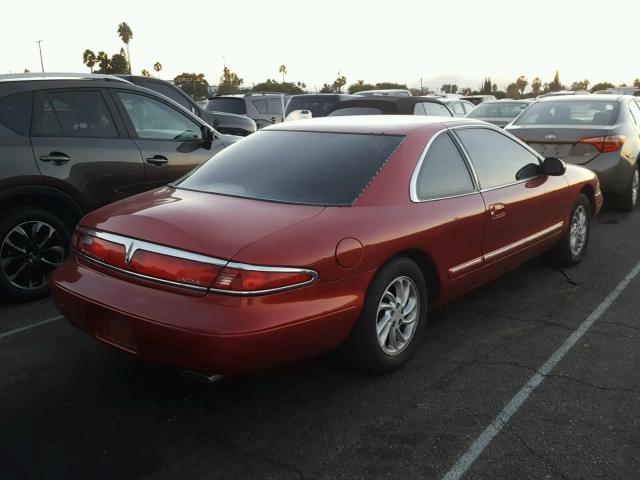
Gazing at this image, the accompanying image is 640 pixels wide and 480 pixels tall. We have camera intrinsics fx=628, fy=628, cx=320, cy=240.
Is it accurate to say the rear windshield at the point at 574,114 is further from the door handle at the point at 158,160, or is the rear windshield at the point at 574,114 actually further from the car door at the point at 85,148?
the car door at the point at 85,148

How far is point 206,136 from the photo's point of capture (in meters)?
6.25

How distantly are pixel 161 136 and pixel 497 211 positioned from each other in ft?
10.8

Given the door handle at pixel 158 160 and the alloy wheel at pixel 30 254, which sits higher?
the door handle at pixel 158 160

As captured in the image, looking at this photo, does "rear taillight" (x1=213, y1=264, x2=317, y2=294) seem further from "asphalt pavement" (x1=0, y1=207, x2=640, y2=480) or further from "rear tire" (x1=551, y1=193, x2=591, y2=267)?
"rear tire" (x1=551, y1=193, x2=591, y2=267)

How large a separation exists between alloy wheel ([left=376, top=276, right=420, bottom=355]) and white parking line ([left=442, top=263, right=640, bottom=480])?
0.70 meters

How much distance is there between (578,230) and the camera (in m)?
5.82

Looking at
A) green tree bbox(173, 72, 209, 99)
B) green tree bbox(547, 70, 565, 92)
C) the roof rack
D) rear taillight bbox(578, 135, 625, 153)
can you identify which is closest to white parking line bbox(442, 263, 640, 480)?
rear taillight bbox(578, 135, 625, 153)

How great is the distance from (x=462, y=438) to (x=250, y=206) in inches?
63.4

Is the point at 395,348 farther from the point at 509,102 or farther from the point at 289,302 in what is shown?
the point at 509,102

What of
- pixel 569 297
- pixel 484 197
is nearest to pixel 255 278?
pixel 484 197

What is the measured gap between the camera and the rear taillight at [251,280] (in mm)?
2861

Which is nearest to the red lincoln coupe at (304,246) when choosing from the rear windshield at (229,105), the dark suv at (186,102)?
the dark suv at (186,102)

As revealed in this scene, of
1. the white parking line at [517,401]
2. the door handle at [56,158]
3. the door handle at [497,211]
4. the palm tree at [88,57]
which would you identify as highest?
the palm tree at [88,57]

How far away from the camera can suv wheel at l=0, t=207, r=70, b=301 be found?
4.74m
